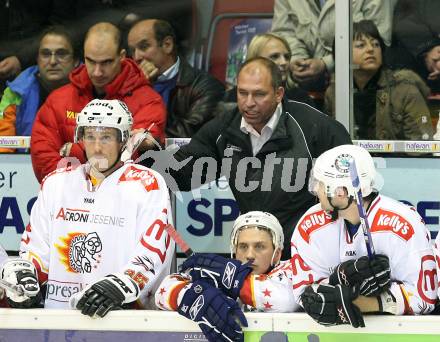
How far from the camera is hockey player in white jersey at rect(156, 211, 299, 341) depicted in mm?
4793

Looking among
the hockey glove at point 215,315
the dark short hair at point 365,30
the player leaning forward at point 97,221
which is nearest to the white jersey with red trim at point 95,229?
the player leaning forward at point 97,221

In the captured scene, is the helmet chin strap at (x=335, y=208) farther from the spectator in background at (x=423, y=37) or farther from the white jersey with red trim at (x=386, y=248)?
the spectator in background at (x=423, y=37)

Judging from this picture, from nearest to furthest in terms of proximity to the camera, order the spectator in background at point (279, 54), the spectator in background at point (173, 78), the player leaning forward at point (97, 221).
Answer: the player leaning forward at point (97, 221)
the spectator in background at point (279, 54)
the spectator in background at point (173, 78)

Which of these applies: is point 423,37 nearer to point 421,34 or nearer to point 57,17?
point 421,34

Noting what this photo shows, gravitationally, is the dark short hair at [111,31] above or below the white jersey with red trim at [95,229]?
above

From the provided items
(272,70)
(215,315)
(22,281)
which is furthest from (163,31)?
(215,315)

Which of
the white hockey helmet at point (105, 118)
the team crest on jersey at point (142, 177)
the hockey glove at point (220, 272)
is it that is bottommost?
the hockey glove at point (220, 272)

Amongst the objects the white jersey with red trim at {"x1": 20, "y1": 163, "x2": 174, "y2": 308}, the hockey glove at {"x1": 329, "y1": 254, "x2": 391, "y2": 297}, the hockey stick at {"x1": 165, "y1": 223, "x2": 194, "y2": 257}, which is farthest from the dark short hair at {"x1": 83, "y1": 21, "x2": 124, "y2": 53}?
the hockey glove at {"x1": 329, "y1": 254, "x2": 391, "y2": 297}

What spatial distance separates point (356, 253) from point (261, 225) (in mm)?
631

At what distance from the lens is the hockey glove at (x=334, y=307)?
4.69 m

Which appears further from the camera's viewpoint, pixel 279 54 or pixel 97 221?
pixel 279 54

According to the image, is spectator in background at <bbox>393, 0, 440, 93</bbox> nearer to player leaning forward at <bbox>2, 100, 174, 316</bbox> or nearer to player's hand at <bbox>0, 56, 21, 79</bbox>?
player leaning forward at <bbox>2, 100, 174, 316</bbox>

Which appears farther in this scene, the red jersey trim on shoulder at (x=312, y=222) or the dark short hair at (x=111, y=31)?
the dark short hair at (x=111, y=31)

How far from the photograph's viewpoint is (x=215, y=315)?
4.78 metres
